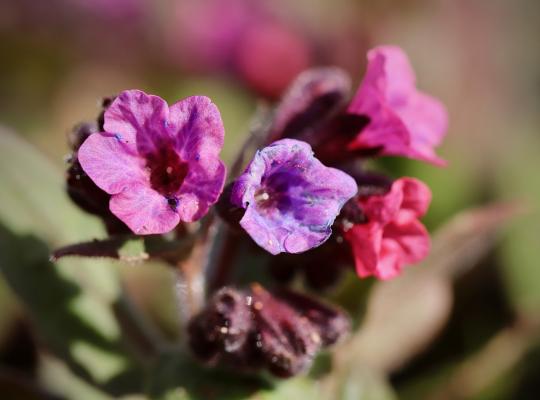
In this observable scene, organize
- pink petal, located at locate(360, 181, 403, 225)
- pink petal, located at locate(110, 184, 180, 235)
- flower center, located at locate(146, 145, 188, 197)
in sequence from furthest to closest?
pink petal, located at locate(360, 181, 403, 225) → flower center, located at locate(146, 145, 188, 197) → pink petal, located at locate(110, 184, 180, 235)

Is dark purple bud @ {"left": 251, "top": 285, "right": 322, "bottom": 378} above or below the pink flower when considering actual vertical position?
below

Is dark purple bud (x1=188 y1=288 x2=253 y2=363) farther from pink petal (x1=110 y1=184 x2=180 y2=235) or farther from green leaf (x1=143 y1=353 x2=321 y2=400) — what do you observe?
pink petal (x1=110 y1=184 x2=180 y2=235)

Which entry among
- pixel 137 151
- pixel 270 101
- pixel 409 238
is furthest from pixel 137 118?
pixel 270 101

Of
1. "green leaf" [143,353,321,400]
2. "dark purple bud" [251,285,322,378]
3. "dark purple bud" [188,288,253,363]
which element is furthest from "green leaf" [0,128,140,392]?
"dark purple bud" [251,285,322,378]

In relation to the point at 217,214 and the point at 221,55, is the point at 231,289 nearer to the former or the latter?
the point at 217,214

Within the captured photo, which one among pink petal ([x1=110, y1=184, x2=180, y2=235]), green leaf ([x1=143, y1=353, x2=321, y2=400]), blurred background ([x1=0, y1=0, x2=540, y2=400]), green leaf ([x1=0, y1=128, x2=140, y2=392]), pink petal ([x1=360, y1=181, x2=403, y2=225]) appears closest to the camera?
pink petal ([x1=110, y1=184, x2=180, y2=235])

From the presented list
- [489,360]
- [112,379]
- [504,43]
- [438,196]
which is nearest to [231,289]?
[112,379]

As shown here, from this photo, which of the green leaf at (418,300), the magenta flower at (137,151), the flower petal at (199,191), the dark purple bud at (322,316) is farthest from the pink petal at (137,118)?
the green leaf at (418,300)
